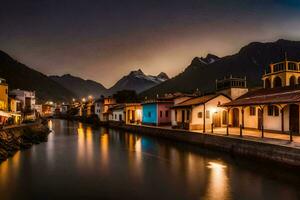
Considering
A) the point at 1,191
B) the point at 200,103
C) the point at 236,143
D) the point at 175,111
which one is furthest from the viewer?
the point at 175,111

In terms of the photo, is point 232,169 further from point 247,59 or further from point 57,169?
point 247,59

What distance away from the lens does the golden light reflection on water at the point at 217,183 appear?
13.8 m

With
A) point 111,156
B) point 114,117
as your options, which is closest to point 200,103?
point 111,156

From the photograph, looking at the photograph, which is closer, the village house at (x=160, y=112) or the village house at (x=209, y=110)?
the village house at (x=209, y=110)

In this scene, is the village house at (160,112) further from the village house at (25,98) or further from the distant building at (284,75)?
the village house at (25,98)

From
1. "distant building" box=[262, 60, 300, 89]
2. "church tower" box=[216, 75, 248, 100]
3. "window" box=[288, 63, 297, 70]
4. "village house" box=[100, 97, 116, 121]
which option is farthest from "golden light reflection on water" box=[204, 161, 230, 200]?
"village house" box=[100, 97, 116, 121]

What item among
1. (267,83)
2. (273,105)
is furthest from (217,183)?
(267,83)

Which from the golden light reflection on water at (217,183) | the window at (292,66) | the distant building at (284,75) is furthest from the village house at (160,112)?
the golden light reflection on water at (217,183)

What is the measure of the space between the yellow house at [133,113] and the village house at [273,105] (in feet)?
77.1

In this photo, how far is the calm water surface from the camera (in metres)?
14.1

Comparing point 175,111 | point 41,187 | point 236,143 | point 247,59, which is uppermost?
→ point 247,59

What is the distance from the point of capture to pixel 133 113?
54875 millimetres

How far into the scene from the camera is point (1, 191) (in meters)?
14.7

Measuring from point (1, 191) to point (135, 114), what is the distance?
40.1 meters
